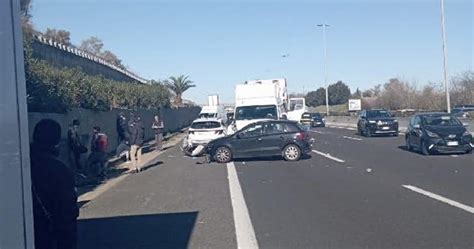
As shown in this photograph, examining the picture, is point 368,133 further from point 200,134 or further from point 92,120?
point 92,120

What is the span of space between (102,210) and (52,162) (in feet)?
28.3

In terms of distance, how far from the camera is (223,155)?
80.1 feet

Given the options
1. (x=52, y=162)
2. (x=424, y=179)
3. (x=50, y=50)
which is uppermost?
(x=50, y=50)

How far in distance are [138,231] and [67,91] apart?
13.0 metres

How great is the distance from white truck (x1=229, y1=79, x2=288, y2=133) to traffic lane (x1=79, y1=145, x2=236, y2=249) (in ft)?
36.0

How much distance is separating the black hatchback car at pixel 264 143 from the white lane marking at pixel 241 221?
7262 mm

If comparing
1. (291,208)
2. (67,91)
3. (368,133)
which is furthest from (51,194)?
(368,133)

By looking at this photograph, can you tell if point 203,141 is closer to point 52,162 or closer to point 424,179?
point 424,179

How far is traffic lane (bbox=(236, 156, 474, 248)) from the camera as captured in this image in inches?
340

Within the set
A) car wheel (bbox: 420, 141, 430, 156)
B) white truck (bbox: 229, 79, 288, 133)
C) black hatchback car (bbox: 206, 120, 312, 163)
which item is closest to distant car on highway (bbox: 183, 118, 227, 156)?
white truck (bbox: 229, 79, 288, 133)

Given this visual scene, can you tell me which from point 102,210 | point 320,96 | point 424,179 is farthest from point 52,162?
point 320,96

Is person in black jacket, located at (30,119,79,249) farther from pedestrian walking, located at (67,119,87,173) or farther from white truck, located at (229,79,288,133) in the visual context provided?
white truck, located at (229,79,288,133)

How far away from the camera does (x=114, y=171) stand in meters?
22.0

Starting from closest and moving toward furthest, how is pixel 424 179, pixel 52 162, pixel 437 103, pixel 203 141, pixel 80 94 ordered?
pixel 52 162
pixel 424 179
pixel 80 94
pixel 203 141
pixel 437 103
